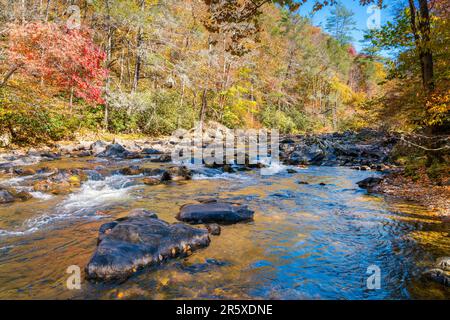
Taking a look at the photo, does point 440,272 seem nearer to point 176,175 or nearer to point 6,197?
point 176,175

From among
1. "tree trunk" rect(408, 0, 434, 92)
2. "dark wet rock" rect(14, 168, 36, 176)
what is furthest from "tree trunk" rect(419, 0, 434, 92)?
"dark wet rock" rect(14, 168, 36, 176)

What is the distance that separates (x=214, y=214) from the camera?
17.1 ft

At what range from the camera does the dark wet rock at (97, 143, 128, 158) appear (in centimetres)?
1382

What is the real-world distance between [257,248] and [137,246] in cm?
167

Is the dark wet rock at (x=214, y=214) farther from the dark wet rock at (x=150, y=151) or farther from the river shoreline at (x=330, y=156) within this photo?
the dark wet rock at (x=150, y=151)

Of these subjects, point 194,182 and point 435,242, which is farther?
point 194,182

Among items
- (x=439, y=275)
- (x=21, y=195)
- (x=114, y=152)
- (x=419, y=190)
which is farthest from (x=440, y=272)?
(x=114, y=152)

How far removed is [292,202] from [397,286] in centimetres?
370

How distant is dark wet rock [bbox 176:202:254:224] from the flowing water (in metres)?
0.25

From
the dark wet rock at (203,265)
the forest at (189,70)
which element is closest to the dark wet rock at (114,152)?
the forest at (189,70)
